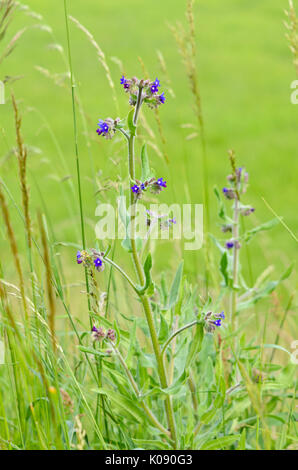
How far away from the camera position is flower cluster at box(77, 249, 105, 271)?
73cm

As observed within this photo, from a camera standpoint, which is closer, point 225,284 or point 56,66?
point 225,284

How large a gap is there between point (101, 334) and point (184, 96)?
3.39 metres

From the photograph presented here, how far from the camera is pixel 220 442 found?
811mm

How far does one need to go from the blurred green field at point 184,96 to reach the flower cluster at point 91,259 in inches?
72.6

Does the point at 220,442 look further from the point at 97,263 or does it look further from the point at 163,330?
the point at 97,263

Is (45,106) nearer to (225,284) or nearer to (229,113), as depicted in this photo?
(229,113)

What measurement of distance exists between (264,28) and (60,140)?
2.00 meters

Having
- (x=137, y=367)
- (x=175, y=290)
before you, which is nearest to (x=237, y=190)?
(x=175, y=290)

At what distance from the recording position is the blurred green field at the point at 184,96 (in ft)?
10.1

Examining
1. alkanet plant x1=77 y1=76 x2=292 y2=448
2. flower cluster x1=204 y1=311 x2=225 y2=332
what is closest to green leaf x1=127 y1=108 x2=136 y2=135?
alkanet plant x1=77 y1=76 x2=292 y2=448

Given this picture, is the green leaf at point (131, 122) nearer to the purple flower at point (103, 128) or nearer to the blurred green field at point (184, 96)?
the purple flower at point (103, 128)

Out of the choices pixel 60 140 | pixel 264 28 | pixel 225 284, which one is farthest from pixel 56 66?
pixel 225 284

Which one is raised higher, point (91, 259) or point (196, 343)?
point (91, 259)

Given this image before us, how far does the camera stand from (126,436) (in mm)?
856
